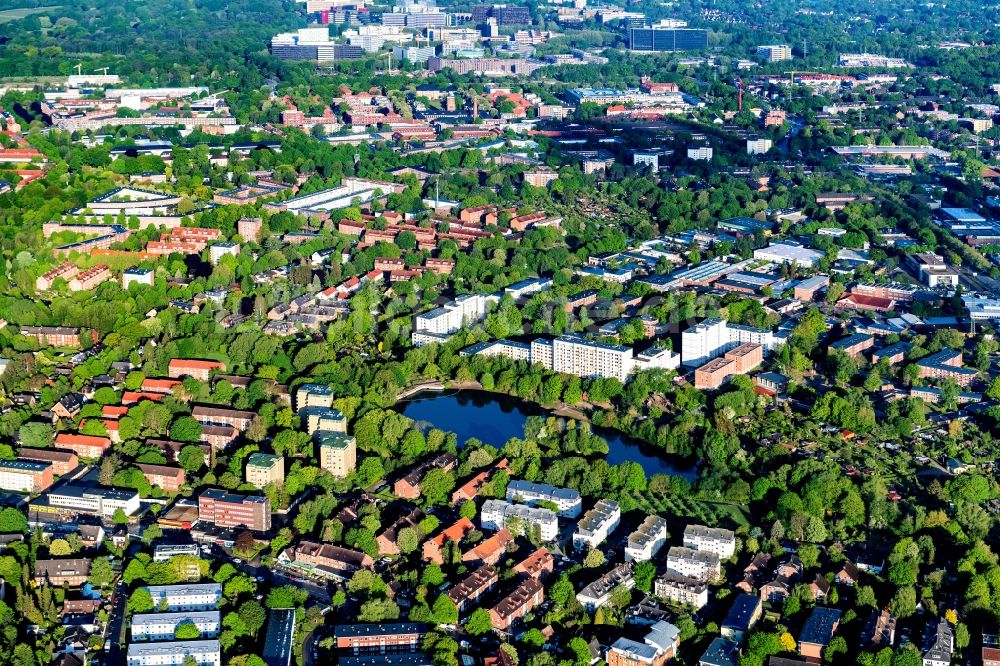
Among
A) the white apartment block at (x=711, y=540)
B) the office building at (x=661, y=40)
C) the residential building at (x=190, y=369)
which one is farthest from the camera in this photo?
the office building at (x=661, y=40)

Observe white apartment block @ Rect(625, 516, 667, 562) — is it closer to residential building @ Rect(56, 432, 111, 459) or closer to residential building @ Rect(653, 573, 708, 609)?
residential building @ Rect(653, 573, 708, 609)

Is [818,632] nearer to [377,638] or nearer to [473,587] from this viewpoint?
[473,587]

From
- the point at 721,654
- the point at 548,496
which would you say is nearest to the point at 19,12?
the point at 548,496

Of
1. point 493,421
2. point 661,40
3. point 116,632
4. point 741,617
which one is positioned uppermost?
point 741,617

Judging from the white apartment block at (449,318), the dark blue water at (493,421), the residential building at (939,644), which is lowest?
the dark blue water at (493,421)

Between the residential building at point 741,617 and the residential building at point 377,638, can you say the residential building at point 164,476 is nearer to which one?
the residential building at point 377,638

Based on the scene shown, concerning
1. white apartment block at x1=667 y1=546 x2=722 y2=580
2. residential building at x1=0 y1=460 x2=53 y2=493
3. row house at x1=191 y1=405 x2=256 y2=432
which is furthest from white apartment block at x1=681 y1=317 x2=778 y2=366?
residential building at x1=0 y1=460 x2=53 y2=493

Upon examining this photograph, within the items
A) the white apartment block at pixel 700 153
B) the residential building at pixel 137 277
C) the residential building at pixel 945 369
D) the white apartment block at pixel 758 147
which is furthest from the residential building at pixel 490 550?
the white apartment block at pixel 758 147
